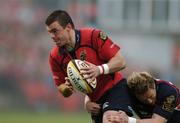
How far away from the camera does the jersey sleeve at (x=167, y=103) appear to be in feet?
34.1

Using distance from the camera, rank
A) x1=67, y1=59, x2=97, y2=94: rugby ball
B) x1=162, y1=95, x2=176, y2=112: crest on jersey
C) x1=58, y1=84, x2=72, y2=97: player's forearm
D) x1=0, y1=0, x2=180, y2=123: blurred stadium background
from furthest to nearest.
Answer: x1=0, y1=0, x2=180, y2=123: blurred stadium background → x1=58, y1=84, x2=72, y2=97: player's forearm → x1=162, y1=95, x2=176, y2=112: crest on jersey → x1=67, y1=59, x2=97, y2=94: rugby ball

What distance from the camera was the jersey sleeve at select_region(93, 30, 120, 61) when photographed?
34.2 feet

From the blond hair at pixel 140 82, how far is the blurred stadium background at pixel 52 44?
14.4m

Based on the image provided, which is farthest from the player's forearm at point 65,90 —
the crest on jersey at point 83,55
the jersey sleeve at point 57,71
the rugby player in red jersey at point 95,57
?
the crest on jersey at point 83,55

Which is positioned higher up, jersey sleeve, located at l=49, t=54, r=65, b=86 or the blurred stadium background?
jersey sleeve, located at l=49, t=54, r=65, b=86

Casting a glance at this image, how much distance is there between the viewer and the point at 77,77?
10117 mm

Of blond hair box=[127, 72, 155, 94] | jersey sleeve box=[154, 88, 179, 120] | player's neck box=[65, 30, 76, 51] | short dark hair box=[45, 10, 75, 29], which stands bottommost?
jersey sleeve box=[154, 88, 179, 120]

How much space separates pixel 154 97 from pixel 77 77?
3.54ft

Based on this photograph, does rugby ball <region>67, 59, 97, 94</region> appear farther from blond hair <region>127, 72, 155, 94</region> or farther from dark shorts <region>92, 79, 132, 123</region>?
blond hair <region>127, 72, 155, 94</region>

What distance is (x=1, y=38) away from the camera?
111ft

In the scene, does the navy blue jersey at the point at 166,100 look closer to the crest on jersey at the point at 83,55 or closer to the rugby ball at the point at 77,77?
the rugby ball at the point at 77,77

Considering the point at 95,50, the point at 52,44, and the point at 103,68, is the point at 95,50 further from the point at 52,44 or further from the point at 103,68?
the point at 52,44

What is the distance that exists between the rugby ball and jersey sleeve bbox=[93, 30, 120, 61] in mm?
363

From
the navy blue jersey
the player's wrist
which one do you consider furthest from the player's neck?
the navy blue jersey
